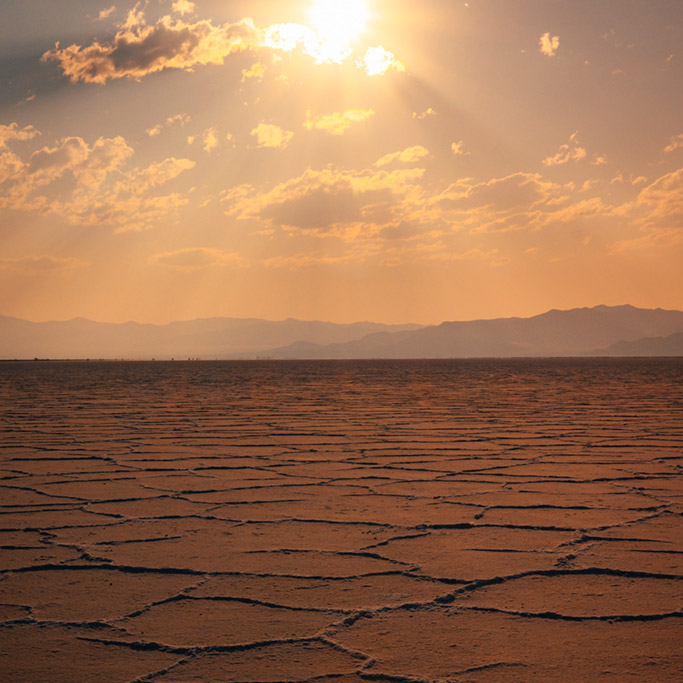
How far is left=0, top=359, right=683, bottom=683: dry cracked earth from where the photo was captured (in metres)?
1.92

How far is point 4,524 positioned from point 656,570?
2.61m

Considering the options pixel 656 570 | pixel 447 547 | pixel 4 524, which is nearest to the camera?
pixel 656 570

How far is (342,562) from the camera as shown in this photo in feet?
9.04

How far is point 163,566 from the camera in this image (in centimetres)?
271

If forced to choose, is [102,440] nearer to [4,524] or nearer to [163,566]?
[4,524]

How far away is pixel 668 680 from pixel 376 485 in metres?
2.58

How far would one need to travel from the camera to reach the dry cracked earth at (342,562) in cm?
192

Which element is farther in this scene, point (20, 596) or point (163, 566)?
point (163, 566)

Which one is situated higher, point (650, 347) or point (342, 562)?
point (342, 562)

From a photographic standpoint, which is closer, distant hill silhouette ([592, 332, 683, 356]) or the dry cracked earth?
the dry cracked earth

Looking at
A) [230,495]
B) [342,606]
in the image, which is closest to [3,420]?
[230,495]

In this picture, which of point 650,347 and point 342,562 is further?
point 650,347

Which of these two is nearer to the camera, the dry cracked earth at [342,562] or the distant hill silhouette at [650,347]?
the dry cracked earth at [342,562]

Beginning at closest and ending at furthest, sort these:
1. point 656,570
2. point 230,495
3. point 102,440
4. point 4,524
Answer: point 656,570
point 4,524
point 230,495
point 102,440
